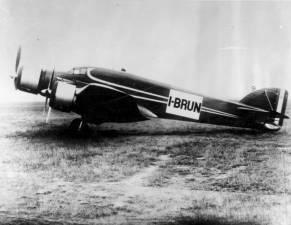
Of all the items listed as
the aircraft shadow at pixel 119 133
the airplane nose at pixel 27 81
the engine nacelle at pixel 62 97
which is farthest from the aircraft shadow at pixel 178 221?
the airplane nose at pixel 27 81

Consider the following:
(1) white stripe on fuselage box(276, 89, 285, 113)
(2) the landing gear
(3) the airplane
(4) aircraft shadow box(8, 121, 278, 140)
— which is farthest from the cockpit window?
(1) white stripe on fuselage box(276, 89, 285, 113)

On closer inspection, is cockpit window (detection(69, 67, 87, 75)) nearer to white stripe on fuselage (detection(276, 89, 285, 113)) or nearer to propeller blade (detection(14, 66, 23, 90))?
propeller blade (detection(14, 66, 23, 90))

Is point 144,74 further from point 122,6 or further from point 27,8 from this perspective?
point 27,8

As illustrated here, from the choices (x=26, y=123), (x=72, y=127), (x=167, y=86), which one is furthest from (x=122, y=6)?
(x=26, y=123)

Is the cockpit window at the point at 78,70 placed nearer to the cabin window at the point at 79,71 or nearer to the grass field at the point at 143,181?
the cabin window at the point at 79,71

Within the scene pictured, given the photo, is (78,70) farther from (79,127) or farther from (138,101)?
(138,101)

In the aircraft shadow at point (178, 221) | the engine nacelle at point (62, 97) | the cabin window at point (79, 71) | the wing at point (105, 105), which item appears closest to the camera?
the aircraft shadow at point (178, 221)
